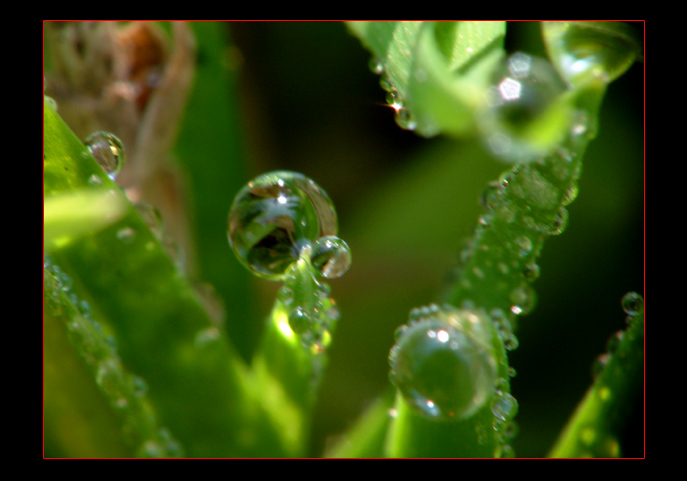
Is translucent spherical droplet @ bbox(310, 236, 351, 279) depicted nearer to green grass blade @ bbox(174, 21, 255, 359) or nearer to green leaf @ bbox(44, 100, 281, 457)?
green leaf @ bbox(44, 100, 281, 457)

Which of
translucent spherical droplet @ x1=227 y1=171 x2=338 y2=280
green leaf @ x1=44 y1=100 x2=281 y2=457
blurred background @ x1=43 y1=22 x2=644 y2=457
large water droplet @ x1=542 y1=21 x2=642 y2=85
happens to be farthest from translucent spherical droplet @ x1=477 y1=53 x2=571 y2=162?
blurred background @ x1=43 y1=22 x2=644 y2=457

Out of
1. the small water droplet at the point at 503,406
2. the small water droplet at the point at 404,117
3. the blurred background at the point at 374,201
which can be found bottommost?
the small water droplet at the point at 503,406

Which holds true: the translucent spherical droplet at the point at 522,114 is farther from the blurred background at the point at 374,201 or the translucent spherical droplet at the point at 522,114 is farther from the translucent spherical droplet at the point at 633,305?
the blurred background at the point at 374,201

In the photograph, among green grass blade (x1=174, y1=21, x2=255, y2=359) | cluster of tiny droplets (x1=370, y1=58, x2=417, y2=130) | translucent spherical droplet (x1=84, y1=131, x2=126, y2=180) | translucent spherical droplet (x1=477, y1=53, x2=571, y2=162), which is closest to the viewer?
translucent spherical droplet (x1=477, y1=53, x2=571, y2=162)

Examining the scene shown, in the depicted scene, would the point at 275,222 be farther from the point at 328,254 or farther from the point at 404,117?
the point at 404,117

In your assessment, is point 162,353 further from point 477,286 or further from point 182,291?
point 477,286

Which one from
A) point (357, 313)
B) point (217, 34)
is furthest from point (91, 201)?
point (357, 313)

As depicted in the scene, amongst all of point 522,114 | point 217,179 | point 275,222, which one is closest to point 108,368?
point 275,222

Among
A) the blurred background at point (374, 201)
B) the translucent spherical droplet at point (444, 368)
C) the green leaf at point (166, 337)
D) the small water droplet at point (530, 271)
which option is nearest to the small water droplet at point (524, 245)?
the small water droplet at point (530, 271)
